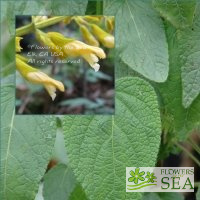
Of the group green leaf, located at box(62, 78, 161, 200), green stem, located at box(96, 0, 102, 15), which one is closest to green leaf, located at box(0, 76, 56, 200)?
green leaf, located at box(62, 78, 161, 200)

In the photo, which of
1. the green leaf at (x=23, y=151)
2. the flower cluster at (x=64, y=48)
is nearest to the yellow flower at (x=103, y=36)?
the flower cluster at (x=64, y=48)

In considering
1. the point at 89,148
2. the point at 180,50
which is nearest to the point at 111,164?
the point at 89,148

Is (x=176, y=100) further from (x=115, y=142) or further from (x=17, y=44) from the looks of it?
(x=17, y=44)

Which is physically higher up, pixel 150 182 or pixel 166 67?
pixel 166 67

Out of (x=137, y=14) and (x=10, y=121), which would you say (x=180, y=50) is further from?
(x=10, y=121)

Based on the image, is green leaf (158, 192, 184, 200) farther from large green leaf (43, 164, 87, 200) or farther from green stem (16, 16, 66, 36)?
green stem (16, 16, 66, 36)

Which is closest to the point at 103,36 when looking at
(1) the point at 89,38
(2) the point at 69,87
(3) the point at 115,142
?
(1) the point at 89,38

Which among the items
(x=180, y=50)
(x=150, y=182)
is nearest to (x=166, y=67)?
(x=180, y=50)
